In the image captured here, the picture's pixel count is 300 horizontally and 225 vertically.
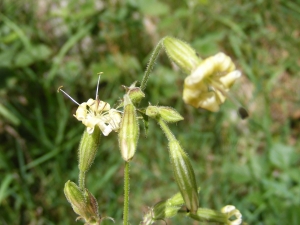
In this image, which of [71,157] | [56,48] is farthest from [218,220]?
[56,48]

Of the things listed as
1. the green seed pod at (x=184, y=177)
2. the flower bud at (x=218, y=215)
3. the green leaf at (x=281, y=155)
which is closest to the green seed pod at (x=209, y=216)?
the flower bud at (x=218, y=215)

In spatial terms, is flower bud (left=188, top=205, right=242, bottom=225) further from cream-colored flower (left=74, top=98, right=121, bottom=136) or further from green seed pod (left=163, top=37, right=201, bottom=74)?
green seed pod (left=163, top=37, right=201, bottom=74)

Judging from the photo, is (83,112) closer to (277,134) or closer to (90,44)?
(90,44)

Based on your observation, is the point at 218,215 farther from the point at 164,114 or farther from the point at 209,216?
the point at 164,114

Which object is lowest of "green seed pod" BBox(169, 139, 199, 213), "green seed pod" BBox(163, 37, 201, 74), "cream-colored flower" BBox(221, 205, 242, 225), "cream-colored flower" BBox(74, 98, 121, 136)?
"cream-colored flower" BBox(221, 205, 242, 225)

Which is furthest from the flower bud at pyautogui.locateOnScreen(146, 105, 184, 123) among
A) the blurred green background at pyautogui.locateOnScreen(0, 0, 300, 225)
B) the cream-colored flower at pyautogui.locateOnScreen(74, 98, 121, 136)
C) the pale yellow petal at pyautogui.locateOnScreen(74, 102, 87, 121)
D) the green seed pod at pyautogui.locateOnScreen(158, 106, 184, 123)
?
the blurred green background at pyautogui.locateOnScreen(0, 0, 300, 225)

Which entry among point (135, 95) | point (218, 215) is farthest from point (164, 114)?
point (218, 215)
